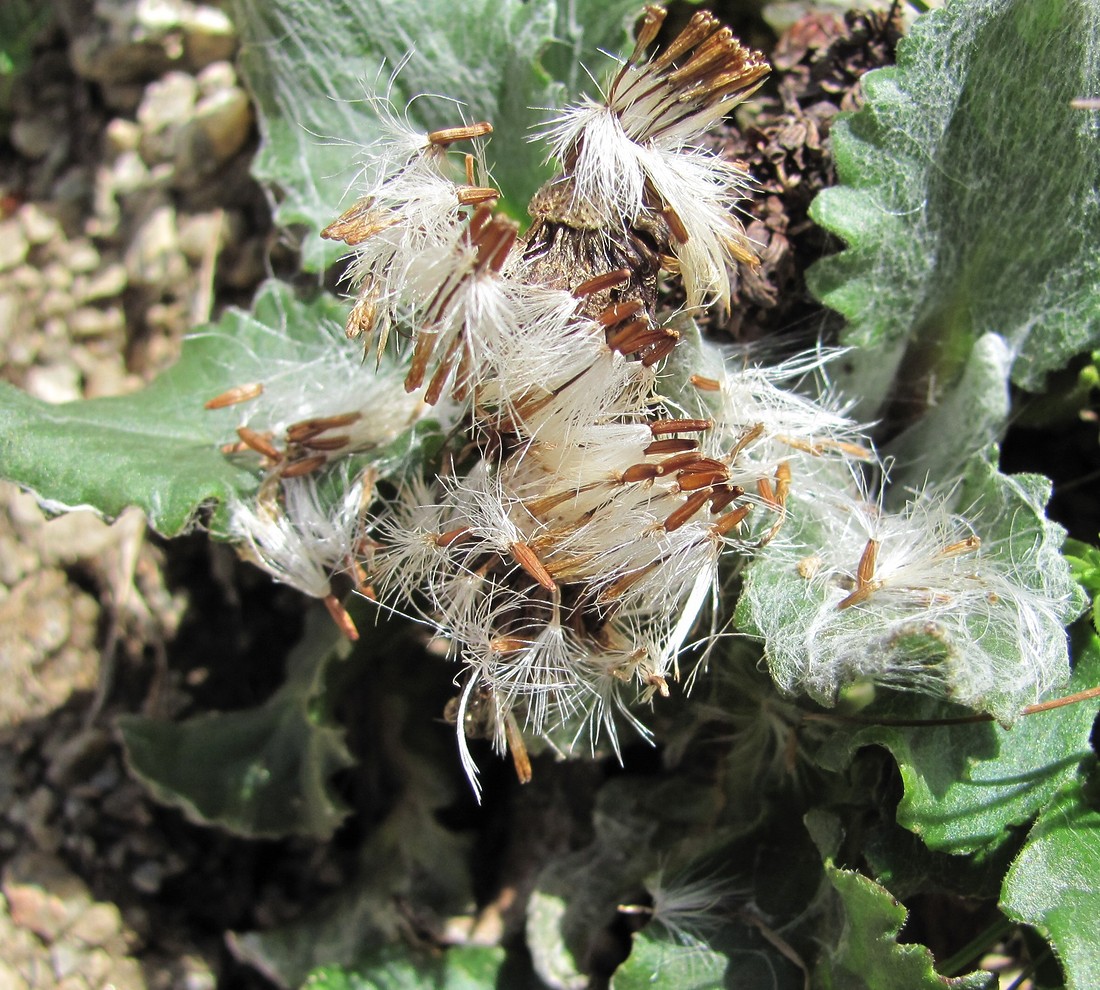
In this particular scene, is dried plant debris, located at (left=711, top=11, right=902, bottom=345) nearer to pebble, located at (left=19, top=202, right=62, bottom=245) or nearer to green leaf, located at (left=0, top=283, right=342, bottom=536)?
green leaf, located at (left=0, top=283, right=342, bottom=536)

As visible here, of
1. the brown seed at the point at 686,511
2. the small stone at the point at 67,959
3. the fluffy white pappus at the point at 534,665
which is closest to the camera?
A: the brown seed at the point at 686,511

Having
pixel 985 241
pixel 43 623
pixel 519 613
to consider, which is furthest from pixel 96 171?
pixel 985 241

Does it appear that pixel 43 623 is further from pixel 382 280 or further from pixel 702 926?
pixel 702 926

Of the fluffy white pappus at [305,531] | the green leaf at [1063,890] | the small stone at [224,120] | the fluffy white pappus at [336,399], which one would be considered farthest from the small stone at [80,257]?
the green leaf at [1063,890]

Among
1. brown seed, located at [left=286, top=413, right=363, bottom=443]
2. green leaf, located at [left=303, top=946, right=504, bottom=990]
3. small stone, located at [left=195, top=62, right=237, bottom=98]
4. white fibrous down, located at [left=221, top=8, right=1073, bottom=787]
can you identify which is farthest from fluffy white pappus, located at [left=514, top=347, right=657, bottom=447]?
small stone, located at [left=195, top=62, right=237, bottom=98]

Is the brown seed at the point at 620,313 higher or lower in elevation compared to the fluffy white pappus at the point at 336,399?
higher

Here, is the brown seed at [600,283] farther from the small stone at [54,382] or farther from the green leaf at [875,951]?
the small stone at [54,382]

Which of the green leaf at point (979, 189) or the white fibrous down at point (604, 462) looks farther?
the green leaf at point (979, 189)
